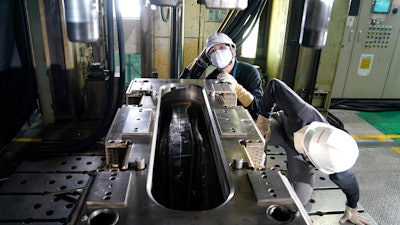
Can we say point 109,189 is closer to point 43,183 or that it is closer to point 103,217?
point 103,217

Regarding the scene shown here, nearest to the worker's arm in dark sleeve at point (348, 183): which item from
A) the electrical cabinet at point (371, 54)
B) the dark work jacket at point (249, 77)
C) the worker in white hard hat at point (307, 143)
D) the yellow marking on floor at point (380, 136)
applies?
the worker in white hard hat at point (307, 143)

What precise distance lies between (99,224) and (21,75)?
2.42m

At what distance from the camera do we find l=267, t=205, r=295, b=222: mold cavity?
79 cm

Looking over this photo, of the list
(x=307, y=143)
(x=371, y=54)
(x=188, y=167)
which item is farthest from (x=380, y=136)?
(x=188, y=167)

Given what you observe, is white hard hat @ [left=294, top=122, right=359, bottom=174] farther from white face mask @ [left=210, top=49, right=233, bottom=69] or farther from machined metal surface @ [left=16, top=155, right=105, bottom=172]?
machined metal surface @ [left=16, top=155, right=105, bottom=172]

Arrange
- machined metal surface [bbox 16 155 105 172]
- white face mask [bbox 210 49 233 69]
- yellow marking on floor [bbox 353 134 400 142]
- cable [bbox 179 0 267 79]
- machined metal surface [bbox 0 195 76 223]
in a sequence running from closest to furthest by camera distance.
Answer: machined metal surface [bbox 0 195 76 223] → machined metal surface [bbox 16 155 105 172] → white face mask [bbox 210 49 233 69] → cable [bbox 179 0 267 79] → yellow marking on floor [bbox 353 134 400 142]

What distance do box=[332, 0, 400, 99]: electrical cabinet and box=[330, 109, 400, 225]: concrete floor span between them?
0.76 m

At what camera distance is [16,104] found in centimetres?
266

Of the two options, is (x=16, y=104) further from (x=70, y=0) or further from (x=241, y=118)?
(x=70, y=0)

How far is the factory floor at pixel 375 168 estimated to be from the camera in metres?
2.18

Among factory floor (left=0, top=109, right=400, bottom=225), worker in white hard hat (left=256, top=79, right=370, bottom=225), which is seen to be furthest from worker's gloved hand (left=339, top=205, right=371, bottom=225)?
factory floor (left=0, top=109, right=400, bottom=225)

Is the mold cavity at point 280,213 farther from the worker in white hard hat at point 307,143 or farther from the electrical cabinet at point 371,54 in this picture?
the electrical cabinet at point 371,54

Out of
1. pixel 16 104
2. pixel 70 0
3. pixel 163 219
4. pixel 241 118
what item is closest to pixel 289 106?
pixel 241 118

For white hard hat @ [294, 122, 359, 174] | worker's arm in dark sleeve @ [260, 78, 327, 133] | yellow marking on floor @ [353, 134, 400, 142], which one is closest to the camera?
white hard hat @ [294, 122, 359, 174]
